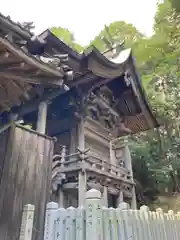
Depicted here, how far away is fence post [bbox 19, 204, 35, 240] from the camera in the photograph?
11.2 feet

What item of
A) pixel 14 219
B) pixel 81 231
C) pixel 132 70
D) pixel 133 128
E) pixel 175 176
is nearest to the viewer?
pixel 81 231

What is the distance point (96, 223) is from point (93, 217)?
8 cm

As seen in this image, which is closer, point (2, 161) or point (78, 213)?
point (78, 213)

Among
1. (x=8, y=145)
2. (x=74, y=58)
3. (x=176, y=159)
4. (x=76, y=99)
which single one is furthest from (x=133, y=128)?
(x=8, y=145)

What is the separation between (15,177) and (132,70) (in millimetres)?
7266

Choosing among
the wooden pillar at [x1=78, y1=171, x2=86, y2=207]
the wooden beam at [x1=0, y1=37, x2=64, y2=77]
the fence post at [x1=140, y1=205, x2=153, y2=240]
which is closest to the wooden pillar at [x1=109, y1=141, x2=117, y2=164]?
the wooden pillar at [x1=78, y1=171, x2=86, y2=207]

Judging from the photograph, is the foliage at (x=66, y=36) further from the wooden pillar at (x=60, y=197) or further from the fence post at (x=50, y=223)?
the fence post at (x=50, y=223)

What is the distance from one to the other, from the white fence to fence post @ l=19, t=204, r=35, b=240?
248 mm

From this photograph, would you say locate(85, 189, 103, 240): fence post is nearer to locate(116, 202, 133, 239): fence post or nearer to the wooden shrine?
locate(116, 202, 133, 239): fence post

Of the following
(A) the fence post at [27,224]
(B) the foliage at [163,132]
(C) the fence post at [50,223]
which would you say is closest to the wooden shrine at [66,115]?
(A) the fence post at [27,224]

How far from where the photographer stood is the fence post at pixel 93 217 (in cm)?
296

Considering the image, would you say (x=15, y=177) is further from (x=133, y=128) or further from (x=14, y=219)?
(x=133, y=128)

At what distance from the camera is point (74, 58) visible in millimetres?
6953

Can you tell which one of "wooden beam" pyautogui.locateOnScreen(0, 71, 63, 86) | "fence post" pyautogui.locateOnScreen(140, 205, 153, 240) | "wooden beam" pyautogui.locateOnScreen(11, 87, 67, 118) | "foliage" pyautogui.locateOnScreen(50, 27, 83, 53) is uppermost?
"foliage" pyautogui.locateOnScreen(50, 27, 83, 53)
